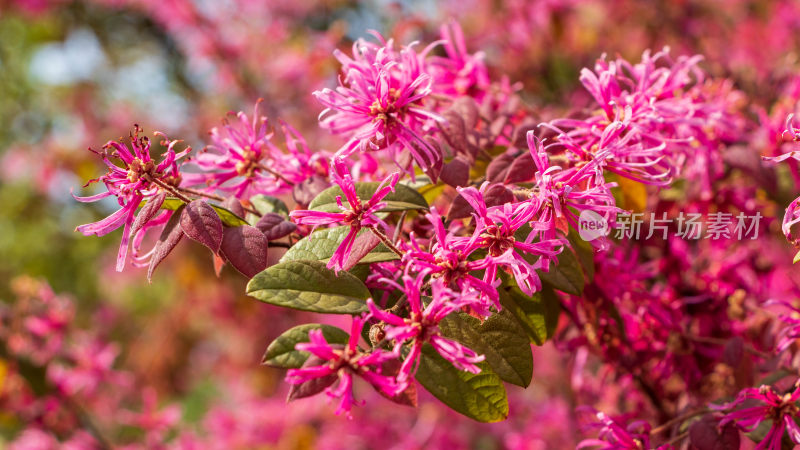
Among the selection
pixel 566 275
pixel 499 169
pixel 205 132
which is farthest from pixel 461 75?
pixel 205 132

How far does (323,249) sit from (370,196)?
0.08 meters

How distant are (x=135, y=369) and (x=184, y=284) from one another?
581mm

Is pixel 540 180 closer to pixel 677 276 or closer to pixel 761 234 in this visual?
pixel 677 276

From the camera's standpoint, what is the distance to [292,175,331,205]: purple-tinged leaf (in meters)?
0.82

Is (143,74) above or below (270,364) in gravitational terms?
above

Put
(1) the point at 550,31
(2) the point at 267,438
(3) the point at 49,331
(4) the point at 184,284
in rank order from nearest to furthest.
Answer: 1. (3) the point at 49,331
2. (2) the point at 267,438
3. (1) the point at 550,31
4. (4) the point at 184,284

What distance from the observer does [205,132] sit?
2.50m

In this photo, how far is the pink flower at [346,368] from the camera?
1.91ft

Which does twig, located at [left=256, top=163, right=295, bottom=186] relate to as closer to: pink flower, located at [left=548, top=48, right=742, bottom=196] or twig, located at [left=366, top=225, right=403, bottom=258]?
twig, located at [left=366, top=225, right=403, bottom=258]

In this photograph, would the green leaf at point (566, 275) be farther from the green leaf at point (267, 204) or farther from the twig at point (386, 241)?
the green leaf at point (267, 204)

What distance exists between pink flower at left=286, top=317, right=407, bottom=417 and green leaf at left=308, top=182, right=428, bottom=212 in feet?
0.53

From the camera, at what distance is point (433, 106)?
3.28 ft

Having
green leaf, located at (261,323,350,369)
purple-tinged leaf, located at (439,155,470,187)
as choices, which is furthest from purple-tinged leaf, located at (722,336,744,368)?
green leaf, located at (261,323,350,369)

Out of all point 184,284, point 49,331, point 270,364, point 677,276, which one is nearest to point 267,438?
point 49,331
